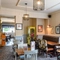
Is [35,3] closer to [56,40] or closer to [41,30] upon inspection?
[56,40]

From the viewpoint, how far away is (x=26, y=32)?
8.97m

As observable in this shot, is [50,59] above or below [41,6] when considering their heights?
below

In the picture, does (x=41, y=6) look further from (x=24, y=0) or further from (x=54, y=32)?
(x=54, y=32)

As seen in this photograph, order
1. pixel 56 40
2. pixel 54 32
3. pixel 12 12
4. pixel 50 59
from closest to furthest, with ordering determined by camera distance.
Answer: pixel 50 59 → pixel 56 40 → pixel 12 12 → pixel 54 32

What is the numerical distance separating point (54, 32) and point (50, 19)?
1397 millimetres

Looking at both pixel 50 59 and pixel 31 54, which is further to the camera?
pixel 50 59

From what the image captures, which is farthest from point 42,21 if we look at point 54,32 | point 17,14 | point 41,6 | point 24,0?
point 41,6

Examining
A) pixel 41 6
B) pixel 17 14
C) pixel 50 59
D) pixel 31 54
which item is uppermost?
pixel 17 14

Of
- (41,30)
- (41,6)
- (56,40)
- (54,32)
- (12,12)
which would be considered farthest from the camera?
(41,30)

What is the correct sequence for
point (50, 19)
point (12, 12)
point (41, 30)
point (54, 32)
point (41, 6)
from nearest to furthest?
point (41, 6), point (12, 12), point (54, 32), point (50, 19), point (41, 30)

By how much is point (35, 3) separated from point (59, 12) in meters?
4.71

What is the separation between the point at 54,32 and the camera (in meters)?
7.55

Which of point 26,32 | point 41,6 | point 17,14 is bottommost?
point 26,32

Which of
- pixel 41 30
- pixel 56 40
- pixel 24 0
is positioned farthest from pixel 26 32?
pixel 24 0
